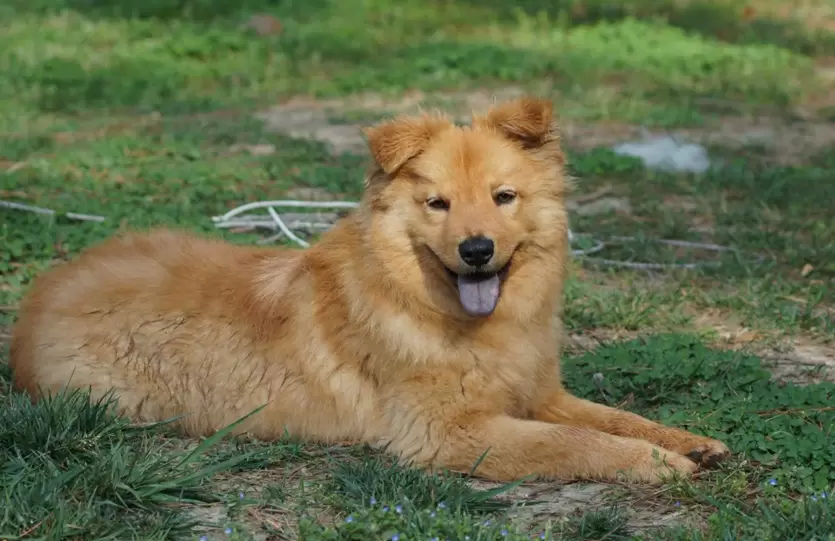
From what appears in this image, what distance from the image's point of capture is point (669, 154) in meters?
10.7

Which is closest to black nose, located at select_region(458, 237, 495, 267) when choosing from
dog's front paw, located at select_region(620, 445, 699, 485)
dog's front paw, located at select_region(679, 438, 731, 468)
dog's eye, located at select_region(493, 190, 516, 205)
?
dog's eye, located at select_region(493, 190, 516, 205)

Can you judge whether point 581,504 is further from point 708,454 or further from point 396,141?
point 396,141

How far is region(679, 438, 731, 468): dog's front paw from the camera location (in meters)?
4.94

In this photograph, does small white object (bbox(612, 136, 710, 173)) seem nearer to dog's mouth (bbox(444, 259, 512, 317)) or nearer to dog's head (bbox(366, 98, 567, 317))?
dog's head (bbox(366, 98, 567, 317))

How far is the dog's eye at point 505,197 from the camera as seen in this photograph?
206 inches

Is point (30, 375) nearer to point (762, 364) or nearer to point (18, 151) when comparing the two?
point (762, 364)

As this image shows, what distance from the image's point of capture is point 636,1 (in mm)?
18625

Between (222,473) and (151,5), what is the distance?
489 inches

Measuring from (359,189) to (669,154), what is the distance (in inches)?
122

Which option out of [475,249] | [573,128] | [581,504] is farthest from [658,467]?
[573,128]

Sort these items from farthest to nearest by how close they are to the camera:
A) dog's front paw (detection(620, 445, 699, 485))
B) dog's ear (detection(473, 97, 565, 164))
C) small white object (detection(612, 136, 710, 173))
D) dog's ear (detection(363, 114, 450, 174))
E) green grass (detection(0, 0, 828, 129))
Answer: green grass (detection(0, 0, 828, 129)) < small white object (detection(612, 136, 710, 173)) < dog's ear (detection(473, 97, 565, 164)) < dog's ear (detection(363, 114, 450, 174)) < dog's front paw (detection(620, 445, 699, 485))

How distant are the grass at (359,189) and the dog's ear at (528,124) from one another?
1.37 m

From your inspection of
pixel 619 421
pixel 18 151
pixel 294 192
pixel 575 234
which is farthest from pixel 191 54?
pixel 619 421

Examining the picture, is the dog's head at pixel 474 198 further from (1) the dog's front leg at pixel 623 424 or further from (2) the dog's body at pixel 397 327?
A: (1) the dog's front leg at pixel 623 424
